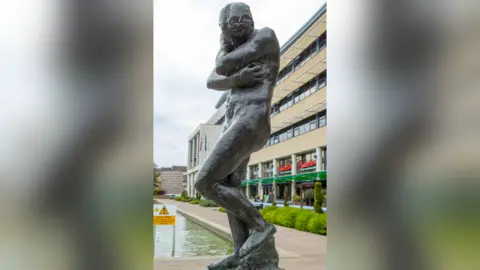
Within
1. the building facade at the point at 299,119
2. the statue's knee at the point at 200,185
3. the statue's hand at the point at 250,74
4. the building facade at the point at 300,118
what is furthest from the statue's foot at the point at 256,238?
the building facade at the point at 300,118

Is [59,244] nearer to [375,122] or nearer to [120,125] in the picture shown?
[120,125]

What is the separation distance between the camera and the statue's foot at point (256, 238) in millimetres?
2766

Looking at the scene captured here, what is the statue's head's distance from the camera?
296 cm

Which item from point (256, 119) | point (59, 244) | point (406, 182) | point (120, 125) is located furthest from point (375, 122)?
point (59, 244)

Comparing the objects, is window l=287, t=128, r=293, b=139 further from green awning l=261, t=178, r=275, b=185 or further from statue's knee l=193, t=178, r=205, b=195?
statue's knee l=193, t=178, r=205, b=195

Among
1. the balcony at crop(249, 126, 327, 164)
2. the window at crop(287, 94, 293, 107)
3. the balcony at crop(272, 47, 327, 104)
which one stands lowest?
the balcony at crop(249, 126, 327, 164)

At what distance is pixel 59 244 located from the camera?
2.31 metres

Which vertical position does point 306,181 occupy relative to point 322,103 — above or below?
below

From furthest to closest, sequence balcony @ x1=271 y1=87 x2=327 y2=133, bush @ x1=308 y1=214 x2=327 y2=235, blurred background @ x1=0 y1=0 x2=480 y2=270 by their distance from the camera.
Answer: balcony @ x1=271 y1=87 x2=327 y2=133, bush @ x1=308 y1=214 x2=327 y2=235, blurred background @ x1=0 y1=0 x2=480 y2=270

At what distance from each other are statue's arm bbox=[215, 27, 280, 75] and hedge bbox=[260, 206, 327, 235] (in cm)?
1018

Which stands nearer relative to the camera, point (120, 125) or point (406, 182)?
point (120, 125)

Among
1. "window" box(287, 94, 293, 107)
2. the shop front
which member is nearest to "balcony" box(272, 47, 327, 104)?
"window" box(287, 94, 293, 107)

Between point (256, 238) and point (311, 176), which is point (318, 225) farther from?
point (311, 176)

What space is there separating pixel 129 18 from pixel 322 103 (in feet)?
80.0
